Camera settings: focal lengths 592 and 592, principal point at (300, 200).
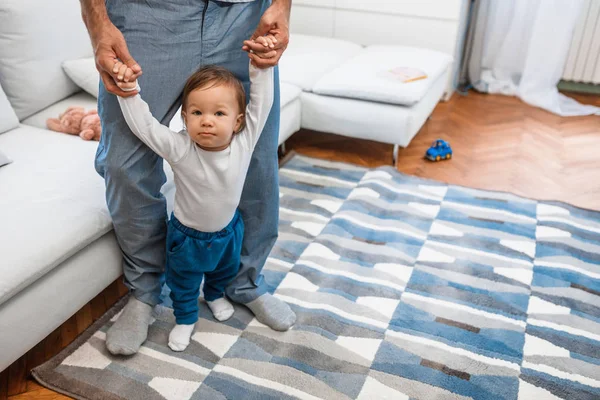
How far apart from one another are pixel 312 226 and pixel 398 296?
18.8 inches

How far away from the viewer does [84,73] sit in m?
2.08

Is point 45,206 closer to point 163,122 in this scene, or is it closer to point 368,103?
point 163,122

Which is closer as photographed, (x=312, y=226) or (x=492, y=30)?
(x=312, y=226)

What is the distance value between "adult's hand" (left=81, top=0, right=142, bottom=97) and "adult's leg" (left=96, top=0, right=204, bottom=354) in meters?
0.07

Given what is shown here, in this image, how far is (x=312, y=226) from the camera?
2143mm

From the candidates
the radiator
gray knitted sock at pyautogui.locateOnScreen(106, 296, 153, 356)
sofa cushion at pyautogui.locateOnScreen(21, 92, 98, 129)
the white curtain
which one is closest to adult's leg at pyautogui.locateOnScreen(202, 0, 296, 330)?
gray knitted sock at pyautogui.locateOnScreen(106, 296, 153, 356)

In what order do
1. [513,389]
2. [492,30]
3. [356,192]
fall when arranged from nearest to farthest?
[513,389]
[356,192]
[492,30]

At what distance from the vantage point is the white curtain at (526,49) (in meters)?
3.25

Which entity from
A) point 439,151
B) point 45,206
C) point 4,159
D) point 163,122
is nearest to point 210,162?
point 163,122

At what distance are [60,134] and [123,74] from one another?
829mm

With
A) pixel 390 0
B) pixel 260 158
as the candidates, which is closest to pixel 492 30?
pixel 390 0

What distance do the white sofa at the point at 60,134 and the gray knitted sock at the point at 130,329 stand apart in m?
0.10

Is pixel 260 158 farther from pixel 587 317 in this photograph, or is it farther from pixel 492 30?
pixel 492 30

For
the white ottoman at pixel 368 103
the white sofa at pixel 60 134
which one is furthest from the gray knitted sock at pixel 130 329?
the white ottoman at pixel 368 103
